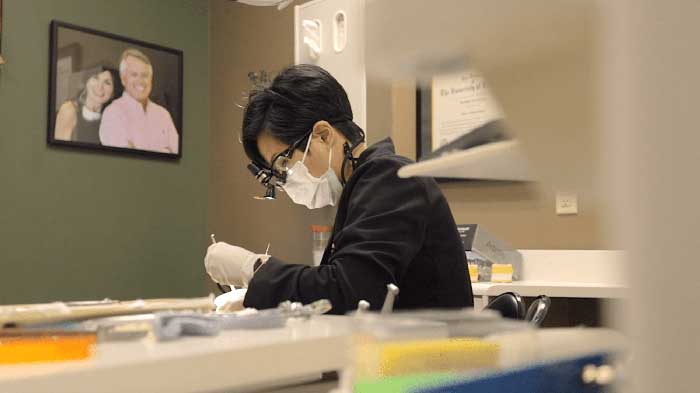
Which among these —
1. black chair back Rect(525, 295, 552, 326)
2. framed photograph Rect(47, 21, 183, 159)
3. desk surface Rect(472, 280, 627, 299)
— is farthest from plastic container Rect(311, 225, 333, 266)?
black chair back Rect(525, 295, 552, 326)

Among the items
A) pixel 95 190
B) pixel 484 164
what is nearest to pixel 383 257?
pixel 484 164

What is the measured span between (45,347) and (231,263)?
892mm

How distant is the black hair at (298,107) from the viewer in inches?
59.7

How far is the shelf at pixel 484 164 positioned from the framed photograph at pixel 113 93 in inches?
114

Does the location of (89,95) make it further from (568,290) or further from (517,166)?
(517,166)

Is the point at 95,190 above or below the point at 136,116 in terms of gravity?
below

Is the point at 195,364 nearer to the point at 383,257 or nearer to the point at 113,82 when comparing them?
the point at 383,257

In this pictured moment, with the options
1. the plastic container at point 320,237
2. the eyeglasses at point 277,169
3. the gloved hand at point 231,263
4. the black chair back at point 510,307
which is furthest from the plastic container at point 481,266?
the black chair back at point 510,307

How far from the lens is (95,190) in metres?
3.24

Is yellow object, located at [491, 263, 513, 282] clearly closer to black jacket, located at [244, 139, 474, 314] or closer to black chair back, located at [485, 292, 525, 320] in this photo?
black jacket, located at [244, 139, 474, 314]

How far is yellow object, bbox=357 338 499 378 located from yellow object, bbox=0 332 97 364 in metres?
0.29

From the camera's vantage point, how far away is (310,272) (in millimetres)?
1304

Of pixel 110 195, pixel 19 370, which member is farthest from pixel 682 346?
pixel 110 195

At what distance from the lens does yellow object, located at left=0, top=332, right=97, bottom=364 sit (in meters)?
0.64
